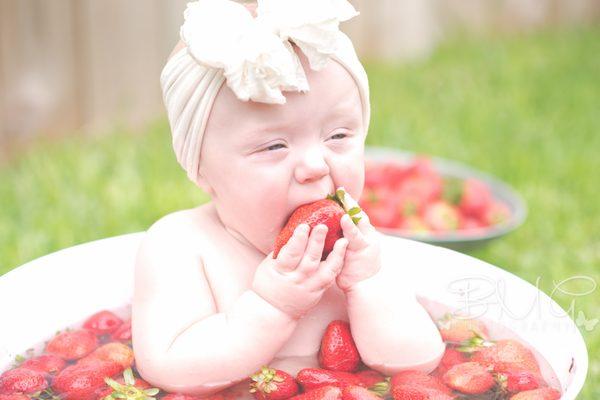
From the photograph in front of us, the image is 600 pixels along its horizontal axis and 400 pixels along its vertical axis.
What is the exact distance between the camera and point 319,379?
1.37 metres

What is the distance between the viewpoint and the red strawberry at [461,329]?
158 centimetres

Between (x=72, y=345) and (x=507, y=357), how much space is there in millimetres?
746

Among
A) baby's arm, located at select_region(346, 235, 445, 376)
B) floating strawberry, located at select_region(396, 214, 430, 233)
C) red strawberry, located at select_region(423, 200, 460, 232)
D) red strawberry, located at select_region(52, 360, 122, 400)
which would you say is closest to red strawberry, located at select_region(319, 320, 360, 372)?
baby's arm, located at select_region(346, 235, 445, 376)

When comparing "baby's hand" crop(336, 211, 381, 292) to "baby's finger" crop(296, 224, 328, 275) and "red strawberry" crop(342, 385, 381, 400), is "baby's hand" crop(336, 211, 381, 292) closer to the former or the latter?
"baby's finger" crop(296, 224, 328, 275)

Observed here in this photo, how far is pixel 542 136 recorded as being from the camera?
3715 mm

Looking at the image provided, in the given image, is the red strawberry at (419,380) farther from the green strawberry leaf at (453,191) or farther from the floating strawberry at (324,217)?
the green strawberry leaf at (453,191)

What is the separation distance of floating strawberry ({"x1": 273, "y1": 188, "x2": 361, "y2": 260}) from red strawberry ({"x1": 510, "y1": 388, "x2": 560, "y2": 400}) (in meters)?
0.37

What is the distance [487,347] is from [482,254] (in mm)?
1341

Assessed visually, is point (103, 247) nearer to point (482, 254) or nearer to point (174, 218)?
point (174, 218)

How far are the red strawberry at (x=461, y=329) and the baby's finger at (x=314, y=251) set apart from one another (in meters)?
0.35

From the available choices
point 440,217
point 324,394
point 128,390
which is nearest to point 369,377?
point 324,394

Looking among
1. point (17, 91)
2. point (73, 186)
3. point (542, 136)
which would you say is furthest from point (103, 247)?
point (542, 136)

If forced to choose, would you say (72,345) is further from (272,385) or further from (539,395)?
(539,395)

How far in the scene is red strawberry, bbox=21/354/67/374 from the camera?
4.85ft
